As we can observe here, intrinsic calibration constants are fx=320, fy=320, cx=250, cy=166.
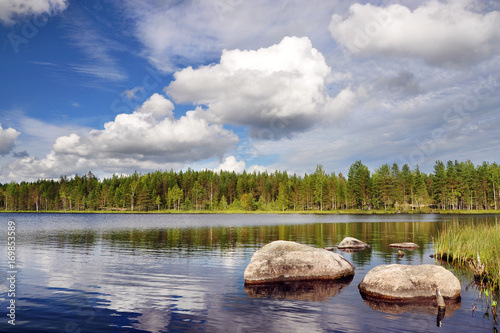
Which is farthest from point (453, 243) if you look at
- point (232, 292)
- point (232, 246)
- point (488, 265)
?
point (232, 246)

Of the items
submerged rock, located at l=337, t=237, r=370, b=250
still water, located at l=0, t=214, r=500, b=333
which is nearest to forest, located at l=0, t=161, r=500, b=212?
submerged rock, located at l=337, t=237, r=370, b=250

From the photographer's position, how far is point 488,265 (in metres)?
20.0

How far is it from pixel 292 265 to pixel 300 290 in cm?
250

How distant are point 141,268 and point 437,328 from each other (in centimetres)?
2000

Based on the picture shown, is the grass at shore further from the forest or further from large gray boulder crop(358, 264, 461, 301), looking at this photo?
the forest

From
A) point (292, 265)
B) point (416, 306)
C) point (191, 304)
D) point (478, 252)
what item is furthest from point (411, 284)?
point (191, 304)

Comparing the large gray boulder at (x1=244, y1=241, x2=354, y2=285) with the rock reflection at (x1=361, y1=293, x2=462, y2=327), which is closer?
the rock reflection at (x1=361, y1=293, x2=462, y2=327)

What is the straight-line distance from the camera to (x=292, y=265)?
20.6m

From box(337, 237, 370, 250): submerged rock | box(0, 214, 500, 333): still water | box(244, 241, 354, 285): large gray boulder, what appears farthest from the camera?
box(337, 237, 370, 250): submerged rock

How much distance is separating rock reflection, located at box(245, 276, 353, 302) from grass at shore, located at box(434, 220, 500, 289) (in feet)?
25.3

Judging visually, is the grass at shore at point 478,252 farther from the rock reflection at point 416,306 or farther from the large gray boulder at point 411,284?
the rock reflection at point 416,306

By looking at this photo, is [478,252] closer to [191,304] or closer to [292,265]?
[292,265]

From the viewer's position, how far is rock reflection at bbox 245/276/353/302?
16.9 metres

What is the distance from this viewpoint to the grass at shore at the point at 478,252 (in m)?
18.5
